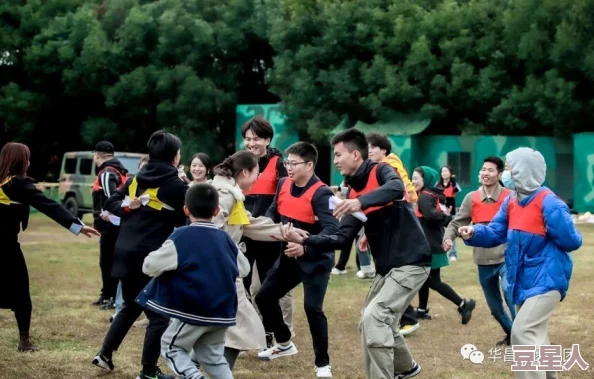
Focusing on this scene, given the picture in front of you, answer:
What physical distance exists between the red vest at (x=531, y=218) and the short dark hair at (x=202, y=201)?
6.01 feet

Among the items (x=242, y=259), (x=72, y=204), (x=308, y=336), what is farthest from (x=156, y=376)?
(x=72, y=204)

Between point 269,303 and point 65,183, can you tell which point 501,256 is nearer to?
point 269,303

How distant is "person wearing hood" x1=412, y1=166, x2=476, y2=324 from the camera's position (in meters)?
8.91

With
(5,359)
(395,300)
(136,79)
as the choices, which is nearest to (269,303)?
(395,300)

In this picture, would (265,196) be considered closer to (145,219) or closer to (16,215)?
(145,219)

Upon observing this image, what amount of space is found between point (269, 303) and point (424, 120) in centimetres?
2319

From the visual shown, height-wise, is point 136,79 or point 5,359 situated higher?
point 136,79

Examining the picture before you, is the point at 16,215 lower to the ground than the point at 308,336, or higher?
higher

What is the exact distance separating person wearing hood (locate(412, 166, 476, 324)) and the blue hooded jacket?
3.37 meters

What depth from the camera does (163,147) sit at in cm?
633

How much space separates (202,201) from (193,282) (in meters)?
0.46

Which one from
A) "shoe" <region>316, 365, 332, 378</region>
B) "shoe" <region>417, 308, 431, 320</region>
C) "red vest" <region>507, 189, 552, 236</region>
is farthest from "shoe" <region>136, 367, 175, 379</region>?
"shoe" <region>417, 308, 431, 320</region>

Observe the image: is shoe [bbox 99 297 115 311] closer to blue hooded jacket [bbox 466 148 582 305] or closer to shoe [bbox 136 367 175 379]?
shoe [bbox 136 367 175 379]

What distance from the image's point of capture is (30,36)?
109 ft
